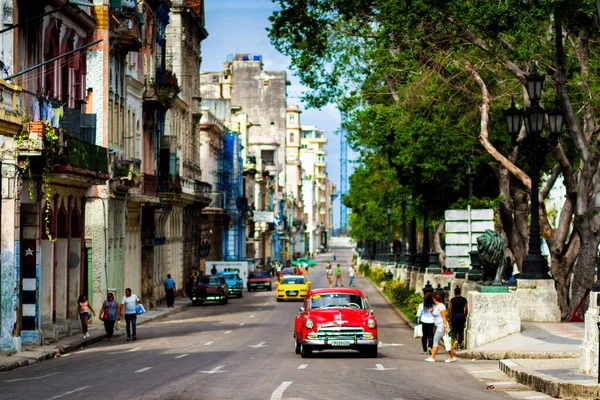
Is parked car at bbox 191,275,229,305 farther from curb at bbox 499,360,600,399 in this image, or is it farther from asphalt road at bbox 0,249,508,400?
curb at bbox 499,360,600,399

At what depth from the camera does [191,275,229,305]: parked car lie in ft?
204

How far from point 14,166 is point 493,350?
12981 millimetres

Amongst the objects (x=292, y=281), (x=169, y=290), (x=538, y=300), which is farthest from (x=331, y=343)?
(x=292, y=281)

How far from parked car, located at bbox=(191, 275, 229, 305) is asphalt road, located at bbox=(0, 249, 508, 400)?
72.9 feet

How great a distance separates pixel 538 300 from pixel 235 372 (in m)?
9.93

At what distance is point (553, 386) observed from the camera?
18703 millimetres

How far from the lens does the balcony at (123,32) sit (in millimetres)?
46438

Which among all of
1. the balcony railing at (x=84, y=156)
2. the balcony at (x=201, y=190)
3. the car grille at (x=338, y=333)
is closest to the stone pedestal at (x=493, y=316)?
the car grille at (x=338, y=333)

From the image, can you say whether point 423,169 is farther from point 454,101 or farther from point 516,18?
point 516,18

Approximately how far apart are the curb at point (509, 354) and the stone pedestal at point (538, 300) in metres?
2.82

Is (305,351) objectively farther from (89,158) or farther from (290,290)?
(290,290)

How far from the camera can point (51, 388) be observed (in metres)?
20.9

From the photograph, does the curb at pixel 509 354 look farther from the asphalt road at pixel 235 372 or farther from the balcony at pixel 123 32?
the balcony at pixel 123 32

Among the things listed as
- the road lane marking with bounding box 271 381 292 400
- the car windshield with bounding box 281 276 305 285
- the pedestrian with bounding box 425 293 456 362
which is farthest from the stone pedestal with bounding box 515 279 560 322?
the car windshield with bounding box 281 276 305 285
